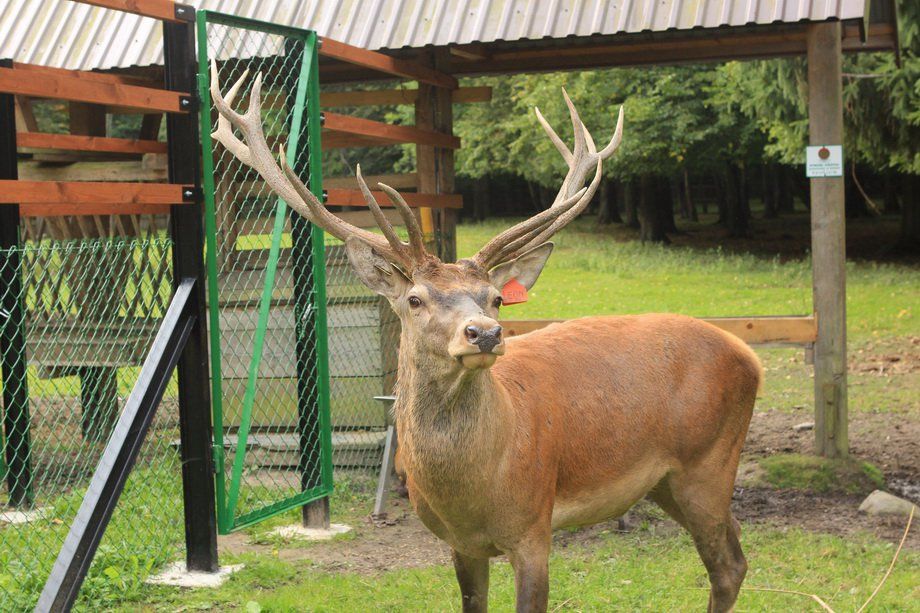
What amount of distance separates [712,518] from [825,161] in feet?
11.8

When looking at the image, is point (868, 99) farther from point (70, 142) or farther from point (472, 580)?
point (472, 580)

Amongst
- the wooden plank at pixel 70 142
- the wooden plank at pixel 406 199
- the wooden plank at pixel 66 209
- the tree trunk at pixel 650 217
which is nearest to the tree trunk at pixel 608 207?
the tree trunk at pixel 650 217

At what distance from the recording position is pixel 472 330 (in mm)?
3699

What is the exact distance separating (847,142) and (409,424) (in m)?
14.0

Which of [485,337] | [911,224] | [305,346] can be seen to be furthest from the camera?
[911,224]

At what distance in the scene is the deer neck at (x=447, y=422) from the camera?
13.4 feet

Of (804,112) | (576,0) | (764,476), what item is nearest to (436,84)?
(576,0)

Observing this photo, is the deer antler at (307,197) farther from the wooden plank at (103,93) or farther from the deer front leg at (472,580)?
the deer front leg at (472,580)

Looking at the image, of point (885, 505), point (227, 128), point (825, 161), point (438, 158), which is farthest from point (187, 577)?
point (825, 161)

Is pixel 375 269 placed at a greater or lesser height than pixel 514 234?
lesser

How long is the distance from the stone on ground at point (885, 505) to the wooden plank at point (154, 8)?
486 centimetres

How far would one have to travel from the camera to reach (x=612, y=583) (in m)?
5.68

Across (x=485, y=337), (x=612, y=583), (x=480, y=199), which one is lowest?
(x=612, y=583)

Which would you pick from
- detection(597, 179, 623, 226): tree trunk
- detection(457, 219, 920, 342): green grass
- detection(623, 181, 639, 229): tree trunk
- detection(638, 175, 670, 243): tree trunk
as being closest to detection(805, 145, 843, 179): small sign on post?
detection(457, 219, 920, 342): green grass
